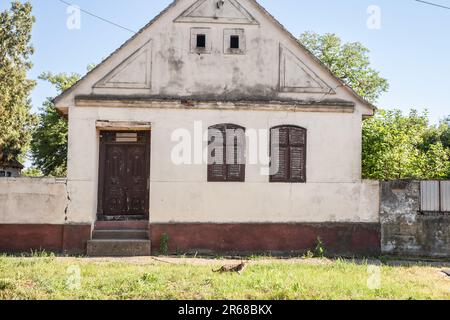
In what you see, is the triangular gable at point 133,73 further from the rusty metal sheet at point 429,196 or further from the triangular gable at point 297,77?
the rusty metal sheet at point 429,196

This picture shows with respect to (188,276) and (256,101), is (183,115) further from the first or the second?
(188,276)

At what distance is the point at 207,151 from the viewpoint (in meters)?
12.0

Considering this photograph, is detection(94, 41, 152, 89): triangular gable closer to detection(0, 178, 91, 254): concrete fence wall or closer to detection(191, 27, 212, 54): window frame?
detection(191, 27, 212, 54): window frame

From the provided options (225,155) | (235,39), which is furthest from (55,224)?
(235,39)

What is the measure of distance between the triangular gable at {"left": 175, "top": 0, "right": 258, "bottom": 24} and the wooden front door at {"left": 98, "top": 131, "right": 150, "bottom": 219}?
3.53 metres

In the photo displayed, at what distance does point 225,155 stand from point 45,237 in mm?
5120

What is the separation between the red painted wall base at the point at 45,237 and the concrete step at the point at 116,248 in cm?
29

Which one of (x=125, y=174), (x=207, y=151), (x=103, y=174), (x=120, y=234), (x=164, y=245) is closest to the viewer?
(x=164, y=245)

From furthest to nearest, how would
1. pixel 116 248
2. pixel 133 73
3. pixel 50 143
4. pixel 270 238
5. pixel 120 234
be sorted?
pixel 50 143 → pixel 133 73 → pixel 270 238 → pixel 120 234 → pixel 116 248

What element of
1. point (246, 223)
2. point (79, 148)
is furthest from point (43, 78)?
point (246, 223)

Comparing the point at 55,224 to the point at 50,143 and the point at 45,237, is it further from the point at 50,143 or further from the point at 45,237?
the point at 50,143

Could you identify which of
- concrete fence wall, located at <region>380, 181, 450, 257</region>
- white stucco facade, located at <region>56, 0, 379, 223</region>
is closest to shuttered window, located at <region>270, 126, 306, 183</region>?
white stucco facade, located at <region>56, 0, 379, 223</region>

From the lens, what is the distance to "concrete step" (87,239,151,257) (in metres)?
11.3

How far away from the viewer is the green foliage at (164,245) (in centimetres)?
1156
